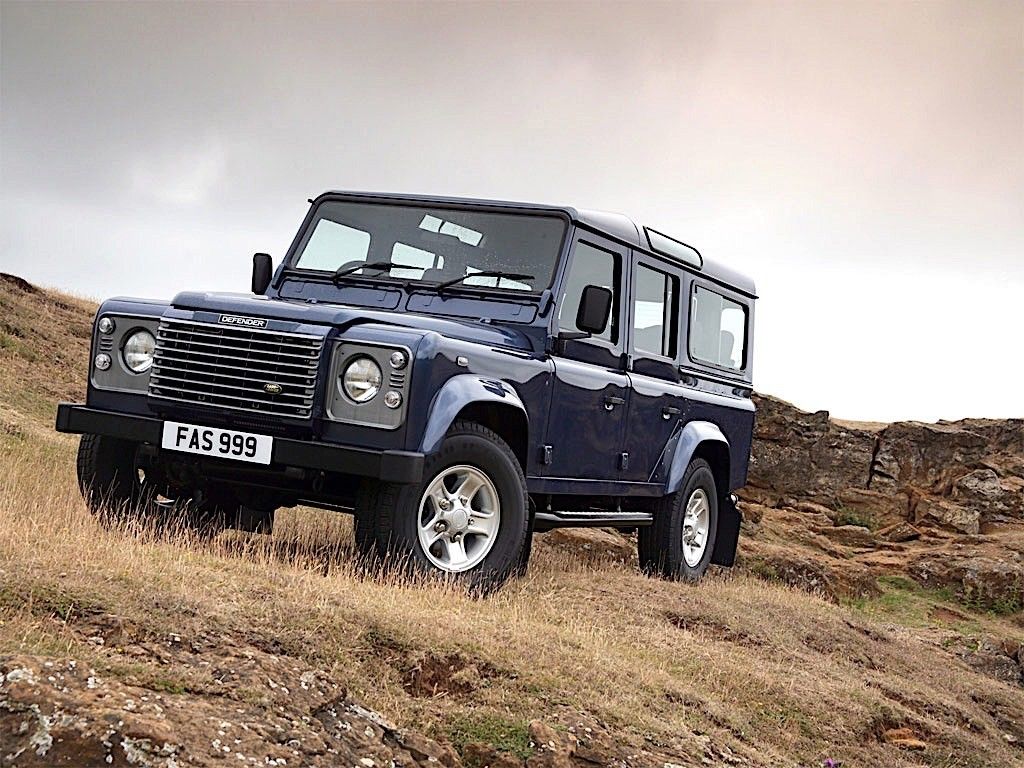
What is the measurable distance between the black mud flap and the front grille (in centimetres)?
537

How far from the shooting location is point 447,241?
8.87 m

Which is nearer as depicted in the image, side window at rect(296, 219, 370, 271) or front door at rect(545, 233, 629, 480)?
front door at rect(545, 233, 629, 480)

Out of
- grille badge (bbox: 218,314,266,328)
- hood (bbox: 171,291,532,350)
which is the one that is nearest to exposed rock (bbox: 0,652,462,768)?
hood (bbox: 171,291,532,350)

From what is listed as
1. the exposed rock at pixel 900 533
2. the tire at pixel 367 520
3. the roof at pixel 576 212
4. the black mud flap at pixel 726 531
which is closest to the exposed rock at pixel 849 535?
the exposed rock at pixel 900 533

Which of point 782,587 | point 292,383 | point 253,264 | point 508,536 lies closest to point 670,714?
point 508,536

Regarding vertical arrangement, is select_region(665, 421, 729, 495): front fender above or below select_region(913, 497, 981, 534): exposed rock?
above

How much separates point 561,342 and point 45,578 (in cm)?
394

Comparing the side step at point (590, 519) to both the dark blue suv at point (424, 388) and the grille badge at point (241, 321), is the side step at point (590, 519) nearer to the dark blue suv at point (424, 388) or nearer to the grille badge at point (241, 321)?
the dark blue suv at point (424, 388)

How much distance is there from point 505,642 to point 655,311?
4460 mm

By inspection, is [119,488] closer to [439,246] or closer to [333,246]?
[333,246]

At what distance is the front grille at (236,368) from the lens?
732cm

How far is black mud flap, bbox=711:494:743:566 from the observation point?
11.7 meters

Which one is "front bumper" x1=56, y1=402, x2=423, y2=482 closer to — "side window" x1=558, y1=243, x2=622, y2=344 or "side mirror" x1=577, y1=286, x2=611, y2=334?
"side mirror" x1=577, y1=286, x2=611, y2=334

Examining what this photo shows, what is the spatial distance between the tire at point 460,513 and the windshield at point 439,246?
1372mm
